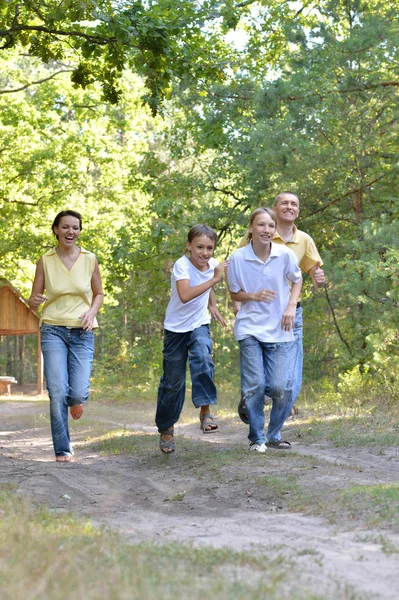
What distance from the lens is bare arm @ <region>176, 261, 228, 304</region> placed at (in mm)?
7219

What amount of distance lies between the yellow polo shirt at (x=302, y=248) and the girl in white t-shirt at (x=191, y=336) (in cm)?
95

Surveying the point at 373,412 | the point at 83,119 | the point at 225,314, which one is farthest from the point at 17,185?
the point at 373,412

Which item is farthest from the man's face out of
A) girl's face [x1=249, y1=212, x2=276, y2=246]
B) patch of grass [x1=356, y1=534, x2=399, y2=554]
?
patch of grass [x1=356, y1=534, x2=399, y2=554]

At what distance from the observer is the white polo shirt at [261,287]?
745cm

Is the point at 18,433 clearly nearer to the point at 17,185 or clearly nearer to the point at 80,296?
the point at 80,296

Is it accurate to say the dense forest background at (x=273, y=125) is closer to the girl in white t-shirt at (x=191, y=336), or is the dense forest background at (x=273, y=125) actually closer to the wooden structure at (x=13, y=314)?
the wooden structure at (x=13, y=314)

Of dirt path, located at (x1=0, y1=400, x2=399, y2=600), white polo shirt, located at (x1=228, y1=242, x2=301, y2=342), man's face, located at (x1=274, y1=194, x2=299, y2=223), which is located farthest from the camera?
man's face, located at (x1=274, y1=194, x2=299, y2=223)

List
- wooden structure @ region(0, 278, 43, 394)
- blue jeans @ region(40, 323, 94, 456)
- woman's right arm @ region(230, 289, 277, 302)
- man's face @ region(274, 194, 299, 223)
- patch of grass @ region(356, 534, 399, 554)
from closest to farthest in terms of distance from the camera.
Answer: patch of grass @ region(356, 534, 399, 554)
woman's right arm @ region(230, 289, 277, 302)
blue jeans @ region(40, 323, 94, 456)
man's face @ region(274, 194, 299, 223)
wooden structure @ region(0, 278, 43, 394)

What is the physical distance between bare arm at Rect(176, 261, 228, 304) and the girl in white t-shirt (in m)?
0.02

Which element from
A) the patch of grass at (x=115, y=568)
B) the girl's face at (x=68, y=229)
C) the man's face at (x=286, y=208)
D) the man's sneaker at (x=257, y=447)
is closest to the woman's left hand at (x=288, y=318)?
the man's sneaker at (x=257, y=447)

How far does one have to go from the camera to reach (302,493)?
18.0 ft

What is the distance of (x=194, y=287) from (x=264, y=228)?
0.81 metres

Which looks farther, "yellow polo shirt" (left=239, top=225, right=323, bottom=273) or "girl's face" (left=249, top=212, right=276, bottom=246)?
"yellow polo shirt" (left=239, top=225, right=323, bottom=273)

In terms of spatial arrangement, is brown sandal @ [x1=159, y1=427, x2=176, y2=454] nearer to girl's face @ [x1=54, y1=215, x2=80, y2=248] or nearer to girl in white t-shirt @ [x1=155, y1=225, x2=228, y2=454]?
girl in white t-shirt @ [x1=155, y1=225, x2=228, y2=454]
